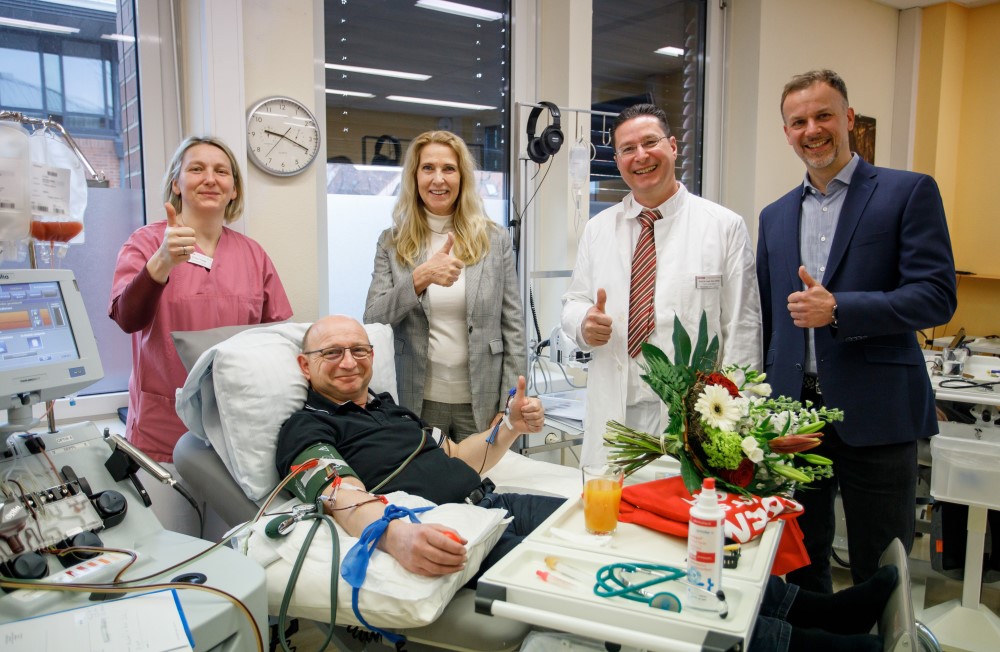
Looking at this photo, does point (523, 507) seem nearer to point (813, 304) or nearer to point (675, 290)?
point (675, 290)

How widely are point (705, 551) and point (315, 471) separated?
0.94 metres

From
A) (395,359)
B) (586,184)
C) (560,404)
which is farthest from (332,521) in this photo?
(586,184)

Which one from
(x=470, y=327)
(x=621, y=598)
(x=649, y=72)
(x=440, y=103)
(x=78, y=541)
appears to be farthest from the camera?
(x=649, y=72)

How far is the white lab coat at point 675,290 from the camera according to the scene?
215cm

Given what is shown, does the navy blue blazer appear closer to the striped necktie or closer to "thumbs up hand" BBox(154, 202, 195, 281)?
the striped necktie

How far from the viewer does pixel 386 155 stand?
3.30 metres

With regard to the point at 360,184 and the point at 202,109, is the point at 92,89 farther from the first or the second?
the point at 360,184

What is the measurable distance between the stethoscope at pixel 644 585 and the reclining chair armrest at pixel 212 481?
100 centimetres

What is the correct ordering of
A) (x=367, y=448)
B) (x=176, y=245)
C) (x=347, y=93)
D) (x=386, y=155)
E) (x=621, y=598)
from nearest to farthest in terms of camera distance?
(x=621, y=598) < (x=176, y=245) < (x=367, y=448) < (x=347, y=93) < (x=386, y=155)

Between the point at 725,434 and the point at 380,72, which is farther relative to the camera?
the point at 380,72

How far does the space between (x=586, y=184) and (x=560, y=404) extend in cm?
119

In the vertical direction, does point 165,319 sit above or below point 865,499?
above

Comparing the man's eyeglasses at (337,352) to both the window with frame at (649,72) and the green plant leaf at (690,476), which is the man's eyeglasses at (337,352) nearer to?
the green plant leaf at (690,476)

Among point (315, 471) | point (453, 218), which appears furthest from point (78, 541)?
point (453, 218)
